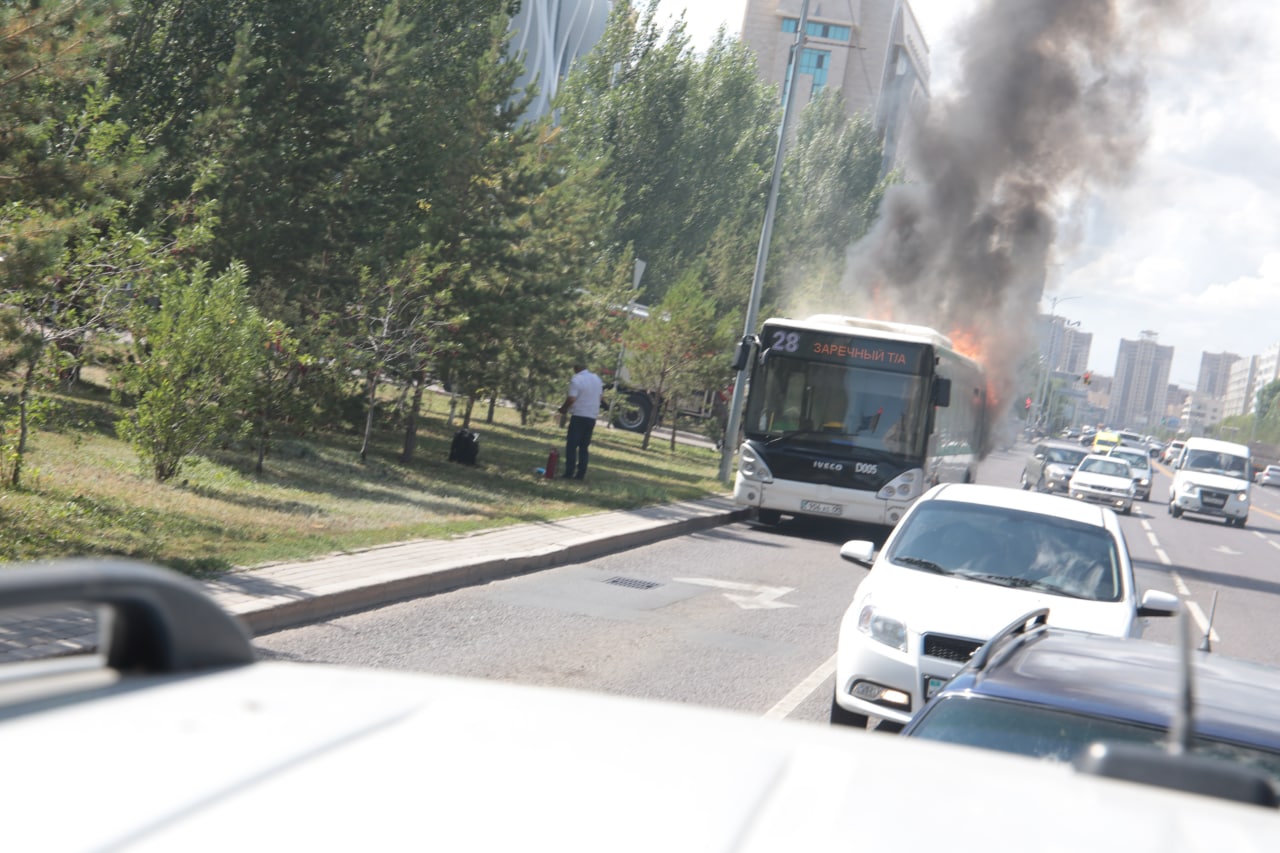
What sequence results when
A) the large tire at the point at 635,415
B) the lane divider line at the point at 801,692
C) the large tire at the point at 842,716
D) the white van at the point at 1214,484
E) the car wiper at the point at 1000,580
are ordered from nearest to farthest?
the large tire at the point at 842,716, the lane divider line at the point at 801,692, the car wiper at the point at 1000,580, the white van at the point at 1214,484, the large tire at the point at 635,415

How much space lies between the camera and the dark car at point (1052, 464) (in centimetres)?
3625

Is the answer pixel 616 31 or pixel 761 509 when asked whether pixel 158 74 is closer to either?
pixel 761 509

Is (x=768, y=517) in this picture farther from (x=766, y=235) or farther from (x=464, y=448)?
(x=766, y=235)

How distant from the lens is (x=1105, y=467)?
117 ft

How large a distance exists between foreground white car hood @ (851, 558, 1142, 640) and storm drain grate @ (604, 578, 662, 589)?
4682 millimetres

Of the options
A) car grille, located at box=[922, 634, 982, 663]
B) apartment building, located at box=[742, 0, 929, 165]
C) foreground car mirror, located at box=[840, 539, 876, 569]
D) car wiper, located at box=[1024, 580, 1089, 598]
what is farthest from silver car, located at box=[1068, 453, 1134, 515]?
apartment building, located at box=[742, 0, 929, 165]

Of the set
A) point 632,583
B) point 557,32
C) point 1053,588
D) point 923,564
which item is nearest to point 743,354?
point 632,583

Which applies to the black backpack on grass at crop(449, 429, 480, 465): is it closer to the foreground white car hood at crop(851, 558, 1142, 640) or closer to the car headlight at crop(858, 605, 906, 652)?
the foreground white car hood at crop(851, 558, 1142, 640)

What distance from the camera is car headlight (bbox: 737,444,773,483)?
19531mm

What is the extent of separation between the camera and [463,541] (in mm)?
12922

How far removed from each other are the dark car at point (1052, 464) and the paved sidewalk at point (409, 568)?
21.6 meters


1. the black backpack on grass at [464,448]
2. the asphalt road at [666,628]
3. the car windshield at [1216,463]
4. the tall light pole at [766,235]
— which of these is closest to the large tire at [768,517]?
the asphalt road at [666,628]

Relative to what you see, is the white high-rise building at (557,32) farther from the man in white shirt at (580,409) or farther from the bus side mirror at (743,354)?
the bus side mirror at (743,354)

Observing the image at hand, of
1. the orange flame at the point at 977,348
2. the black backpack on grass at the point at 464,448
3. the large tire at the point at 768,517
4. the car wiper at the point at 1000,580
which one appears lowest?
the large tire at the point at 768,517
